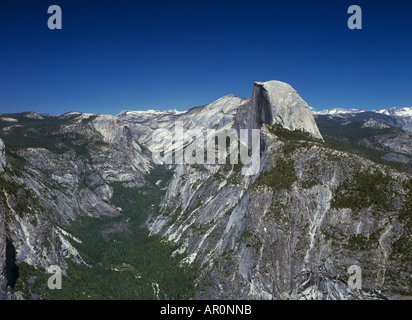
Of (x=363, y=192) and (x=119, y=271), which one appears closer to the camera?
(x=363, y=192)

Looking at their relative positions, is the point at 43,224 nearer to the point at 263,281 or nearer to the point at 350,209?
the point at 263,281

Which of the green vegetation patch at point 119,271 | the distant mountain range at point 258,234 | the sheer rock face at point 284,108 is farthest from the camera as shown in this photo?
the sheer rock face at point 284,108

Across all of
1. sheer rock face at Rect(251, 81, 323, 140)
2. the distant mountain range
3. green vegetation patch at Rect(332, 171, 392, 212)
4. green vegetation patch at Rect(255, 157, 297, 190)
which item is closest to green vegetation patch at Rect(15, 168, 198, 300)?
the distant mountain range

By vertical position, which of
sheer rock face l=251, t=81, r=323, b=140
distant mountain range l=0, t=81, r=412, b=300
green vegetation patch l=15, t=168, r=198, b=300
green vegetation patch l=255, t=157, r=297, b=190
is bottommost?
green vegetation patch l=15, t=168, r=198, b=300

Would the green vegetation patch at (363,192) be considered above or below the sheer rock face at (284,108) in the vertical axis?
below

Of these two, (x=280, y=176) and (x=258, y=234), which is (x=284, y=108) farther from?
(x=258, y=234)

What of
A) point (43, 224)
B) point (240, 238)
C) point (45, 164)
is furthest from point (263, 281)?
point (45, 164)

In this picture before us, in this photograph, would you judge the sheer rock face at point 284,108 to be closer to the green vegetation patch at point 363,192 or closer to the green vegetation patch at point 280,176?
the green vegetation patch at point 280,176

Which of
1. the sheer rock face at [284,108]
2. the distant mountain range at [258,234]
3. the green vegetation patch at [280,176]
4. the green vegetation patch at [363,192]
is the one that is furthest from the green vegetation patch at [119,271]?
the sheer rock face at [284,108]

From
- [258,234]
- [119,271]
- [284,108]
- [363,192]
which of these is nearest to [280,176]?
Result: [258,234]

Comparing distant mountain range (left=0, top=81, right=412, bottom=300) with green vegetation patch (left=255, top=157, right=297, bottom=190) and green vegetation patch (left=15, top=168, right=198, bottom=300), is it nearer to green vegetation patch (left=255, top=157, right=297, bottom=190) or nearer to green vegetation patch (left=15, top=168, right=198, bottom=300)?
green vegetation patch (left=255, top=157, right=297, bottom=190)

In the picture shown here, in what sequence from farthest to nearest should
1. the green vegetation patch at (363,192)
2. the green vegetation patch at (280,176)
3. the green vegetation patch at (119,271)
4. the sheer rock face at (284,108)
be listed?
the sheer rock face at (284,108)
the green vegetation patch at (119,271)
the green vegetation patch at (280,176)
the green vegetation patch at (363,192)
